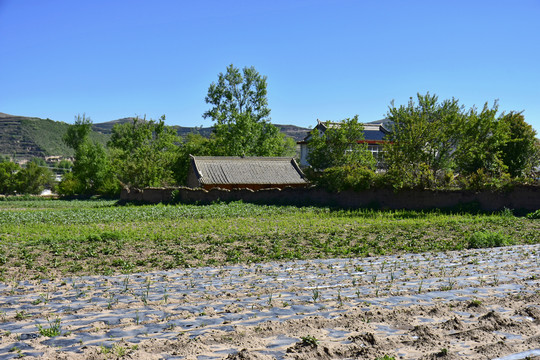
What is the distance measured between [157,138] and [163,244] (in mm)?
52089

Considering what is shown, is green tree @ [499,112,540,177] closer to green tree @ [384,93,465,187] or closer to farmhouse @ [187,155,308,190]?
green tree @ [384,93,465,187]

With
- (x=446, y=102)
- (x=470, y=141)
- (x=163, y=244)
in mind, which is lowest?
(x=163, y=244)

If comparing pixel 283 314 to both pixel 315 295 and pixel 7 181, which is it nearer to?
pixel 315 295

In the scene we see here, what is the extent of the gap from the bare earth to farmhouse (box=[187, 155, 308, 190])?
95.6 feet

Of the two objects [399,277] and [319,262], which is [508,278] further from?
[319,262]

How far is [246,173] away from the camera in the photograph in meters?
40.6

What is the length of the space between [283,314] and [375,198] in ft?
72.9

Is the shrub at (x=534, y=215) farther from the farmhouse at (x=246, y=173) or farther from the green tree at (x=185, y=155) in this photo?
the green tree at (x=185, y=155)

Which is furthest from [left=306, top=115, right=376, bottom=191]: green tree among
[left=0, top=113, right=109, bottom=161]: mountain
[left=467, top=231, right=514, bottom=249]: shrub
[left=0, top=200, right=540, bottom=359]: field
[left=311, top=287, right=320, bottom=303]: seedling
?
[left=0, top=113, right=109, bottom=161]: mountain

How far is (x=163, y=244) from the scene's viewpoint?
1356 cm

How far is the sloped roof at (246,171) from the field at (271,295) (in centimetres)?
2379

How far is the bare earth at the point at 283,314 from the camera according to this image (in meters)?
5.02

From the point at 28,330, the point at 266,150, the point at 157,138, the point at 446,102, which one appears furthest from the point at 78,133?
the point at 28,330

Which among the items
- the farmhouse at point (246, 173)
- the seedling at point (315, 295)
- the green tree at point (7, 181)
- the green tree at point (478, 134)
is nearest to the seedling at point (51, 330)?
the seedling at point (315, 295)
